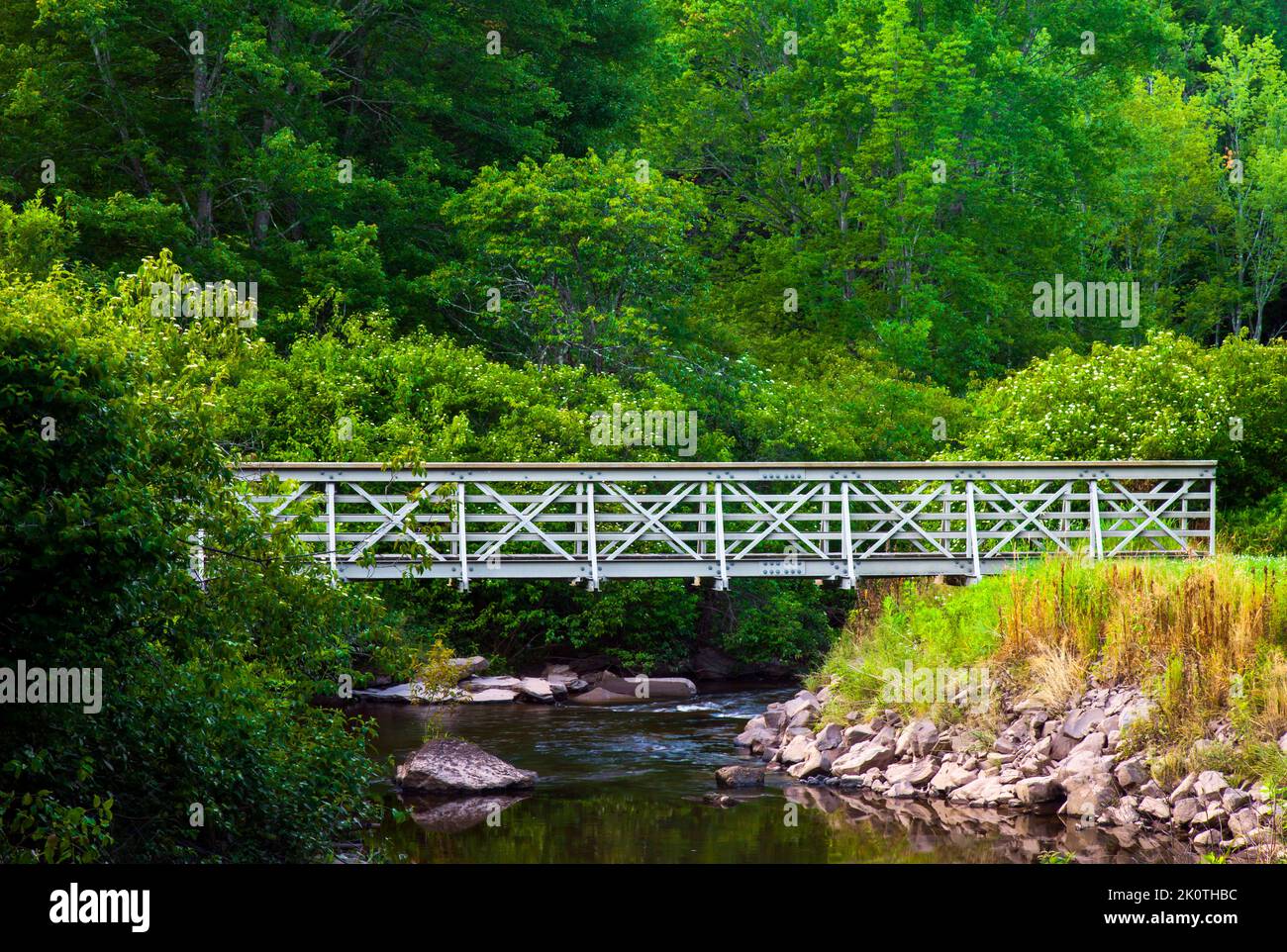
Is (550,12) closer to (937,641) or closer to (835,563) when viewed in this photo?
(835,563)

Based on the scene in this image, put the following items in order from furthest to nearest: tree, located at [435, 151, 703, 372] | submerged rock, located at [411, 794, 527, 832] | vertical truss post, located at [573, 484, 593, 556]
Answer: tree, located at [435, 151, 703, 372] → vertical truss post, located at [573, 484, 593, 556] → submerged rock, located at [411, 794, 527, 832]

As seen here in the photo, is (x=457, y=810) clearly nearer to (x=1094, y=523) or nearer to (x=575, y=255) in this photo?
(x=1094, y=523)

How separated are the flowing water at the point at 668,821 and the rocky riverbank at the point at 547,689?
114 inches

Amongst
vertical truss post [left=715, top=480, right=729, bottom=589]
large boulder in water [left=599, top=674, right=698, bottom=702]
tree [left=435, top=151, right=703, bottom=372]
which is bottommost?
large boulder in water [left=599, top=674, right=698, bottom=702]

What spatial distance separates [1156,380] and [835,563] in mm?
7325

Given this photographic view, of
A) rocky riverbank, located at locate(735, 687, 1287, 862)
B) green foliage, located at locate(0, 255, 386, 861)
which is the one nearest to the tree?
rocky riverbank, located at locate(735, 687, 1287, 862)

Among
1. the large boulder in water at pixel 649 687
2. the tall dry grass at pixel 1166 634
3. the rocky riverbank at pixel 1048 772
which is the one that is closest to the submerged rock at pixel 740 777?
the rocky riverbank at pixel 1048 772


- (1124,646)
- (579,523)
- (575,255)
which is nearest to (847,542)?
(579,523)

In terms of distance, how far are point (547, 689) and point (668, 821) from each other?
321 inches

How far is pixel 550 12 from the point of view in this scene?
30.1m

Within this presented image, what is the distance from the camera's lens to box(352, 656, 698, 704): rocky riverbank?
2125 cm

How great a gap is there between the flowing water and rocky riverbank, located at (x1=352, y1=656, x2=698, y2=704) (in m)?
2.89

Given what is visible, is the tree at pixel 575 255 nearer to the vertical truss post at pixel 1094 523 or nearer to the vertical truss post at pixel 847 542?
the vertical truss post at pixel 847 542

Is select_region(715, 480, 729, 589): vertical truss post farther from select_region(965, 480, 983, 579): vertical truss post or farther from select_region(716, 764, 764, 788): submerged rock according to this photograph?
select_region(716, 764, 764, 788): submerged rock
